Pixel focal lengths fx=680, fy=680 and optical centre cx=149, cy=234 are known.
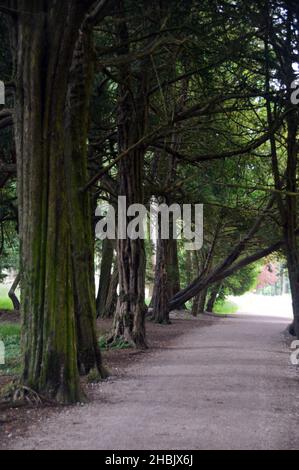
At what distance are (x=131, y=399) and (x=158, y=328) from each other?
13.8 m

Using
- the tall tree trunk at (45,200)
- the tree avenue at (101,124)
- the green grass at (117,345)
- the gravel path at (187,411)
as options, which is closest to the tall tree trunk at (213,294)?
the tree avenue at (101,124)

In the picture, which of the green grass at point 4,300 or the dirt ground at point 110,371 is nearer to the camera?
the dirt ground at point 110,371

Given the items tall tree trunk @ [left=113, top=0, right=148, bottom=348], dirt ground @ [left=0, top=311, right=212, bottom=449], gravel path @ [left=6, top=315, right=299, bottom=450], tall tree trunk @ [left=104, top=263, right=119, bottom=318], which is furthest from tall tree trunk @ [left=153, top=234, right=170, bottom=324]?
gravel path @ [left=6, top=315, right=299, bottom=450]

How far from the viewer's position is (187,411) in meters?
8.34

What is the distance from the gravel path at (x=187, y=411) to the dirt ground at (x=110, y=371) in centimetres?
13

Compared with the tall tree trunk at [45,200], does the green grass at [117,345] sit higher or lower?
lower

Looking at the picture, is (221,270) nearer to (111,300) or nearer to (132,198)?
(111,300)

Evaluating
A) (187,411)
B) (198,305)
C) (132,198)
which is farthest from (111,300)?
(187,411)

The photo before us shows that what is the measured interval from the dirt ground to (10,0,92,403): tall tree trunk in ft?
1.84

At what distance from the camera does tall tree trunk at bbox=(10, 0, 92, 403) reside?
8.79m

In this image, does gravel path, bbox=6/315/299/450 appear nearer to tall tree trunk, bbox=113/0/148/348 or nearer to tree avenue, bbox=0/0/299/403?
tree avenue, bbox=0/0/299/403

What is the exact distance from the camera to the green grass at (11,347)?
491 inches

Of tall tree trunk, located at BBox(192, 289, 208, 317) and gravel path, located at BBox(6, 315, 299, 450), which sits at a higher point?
tall tree trunk, located at BBox(192, 289, 208, 317)

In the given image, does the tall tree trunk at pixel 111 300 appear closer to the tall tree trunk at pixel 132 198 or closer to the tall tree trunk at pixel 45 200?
the tall tree trunk at pixel 132 198
